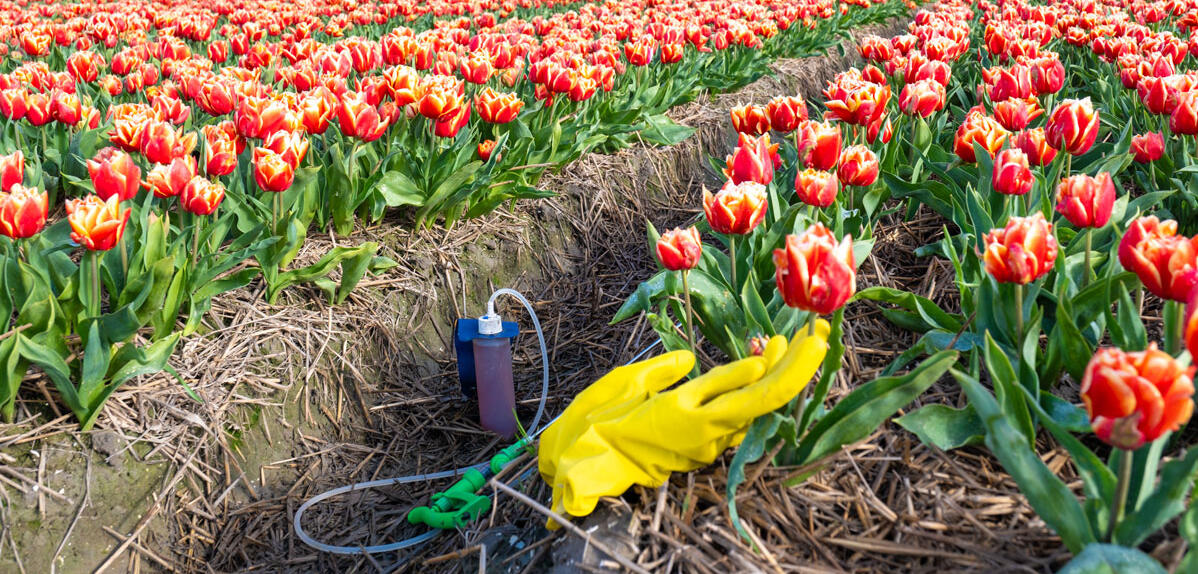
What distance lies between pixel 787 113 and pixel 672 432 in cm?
155

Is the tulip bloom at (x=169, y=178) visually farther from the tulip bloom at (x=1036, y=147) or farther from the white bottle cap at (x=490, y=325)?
the tulip bloom at (x=1036, y=147)

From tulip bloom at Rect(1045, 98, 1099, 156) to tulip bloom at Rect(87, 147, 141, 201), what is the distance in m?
2.41

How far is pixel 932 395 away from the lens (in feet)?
6.48

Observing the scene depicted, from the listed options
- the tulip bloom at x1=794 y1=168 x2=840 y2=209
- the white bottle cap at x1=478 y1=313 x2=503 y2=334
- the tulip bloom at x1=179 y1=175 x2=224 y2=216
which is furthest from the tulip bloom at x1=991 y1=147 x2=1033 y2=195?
the tulip bloom at x1=179 y1=175 x2=224 y2=216

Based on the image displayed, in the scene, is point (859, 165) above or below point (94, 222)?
below

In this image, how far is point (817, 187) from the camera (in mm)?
2137

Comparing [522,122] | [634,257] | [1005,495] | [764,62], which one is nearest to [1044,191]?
[1005,495]

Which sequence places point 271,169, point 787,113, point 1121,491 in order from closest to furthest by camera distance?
point 1121,491
point 271,169
point 787,113

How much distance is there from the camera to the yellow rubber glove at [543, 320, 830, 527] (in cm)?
155

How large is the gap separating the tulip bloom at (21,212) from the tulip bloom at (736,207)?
148 centimetres

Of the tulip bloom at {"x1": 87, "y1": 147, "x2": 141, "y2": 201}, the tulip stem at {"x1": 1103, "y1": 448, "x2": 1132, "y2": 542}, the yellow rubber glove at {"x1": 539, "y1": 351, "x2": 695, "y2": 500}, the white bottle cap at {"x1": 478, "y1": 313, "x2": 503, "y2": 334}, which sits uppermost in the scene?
the tulip bloom at {"x1": 87, "y1": 147, "x2": 141, "y2": 201}

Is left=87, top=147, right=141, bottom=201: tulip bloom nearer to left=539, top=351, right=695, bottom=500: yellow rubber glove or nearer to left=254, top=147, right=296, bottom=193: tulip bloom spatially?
left=254, top=147, right=296, bottom=193: tulip bloom

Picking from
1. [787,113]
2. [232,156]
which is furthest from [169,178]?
[787,113]

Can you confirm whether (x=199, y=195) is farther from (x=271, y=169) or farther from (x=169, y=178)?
(x=271, y=169)
